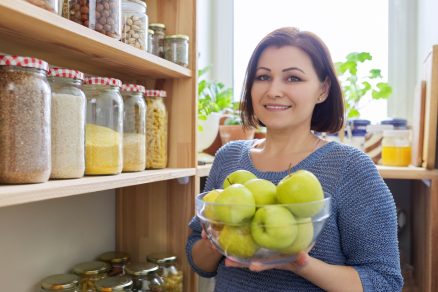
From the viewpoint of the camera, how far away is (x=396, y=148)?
1.48 m

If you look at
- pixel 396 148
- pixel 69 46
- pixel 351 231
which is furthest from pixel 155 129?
pixel 396 148

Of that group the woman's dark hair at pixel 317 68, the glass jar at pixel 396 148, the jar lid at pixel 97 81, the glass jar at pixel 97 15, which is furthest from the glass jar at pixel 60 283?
the glass jar at pixel 396 148

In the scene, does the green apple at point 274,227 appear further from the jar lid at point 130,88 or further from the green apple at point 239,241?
the jar lid at point 130,88

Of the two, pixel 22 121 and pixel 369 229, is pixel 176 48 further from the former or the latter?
pixel 369 229

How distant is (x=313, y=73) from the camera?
963 millimetres

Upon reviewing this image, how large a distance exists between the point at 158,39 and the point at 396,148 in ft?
3.10

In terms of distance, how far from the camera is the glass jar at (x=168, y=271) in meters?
1.12

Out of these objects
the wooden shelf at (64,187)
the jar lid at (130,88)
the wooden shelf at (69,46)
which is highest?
the wooden shelf at (69,46)

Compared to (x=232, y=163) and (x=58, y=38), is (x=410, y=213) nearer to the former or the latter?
(x=232, y=163)

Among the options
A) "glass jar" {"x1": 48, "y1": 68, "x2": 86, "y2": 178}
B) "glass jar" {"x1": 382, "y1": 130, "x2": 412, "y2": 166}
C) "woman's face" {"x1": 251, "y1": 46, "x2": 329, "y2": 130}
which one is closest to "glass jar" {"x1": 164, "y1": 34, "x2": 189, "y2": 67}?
"woman's face" {"x1": 251, "y1": 46, "x2": 329, "y2": 130}

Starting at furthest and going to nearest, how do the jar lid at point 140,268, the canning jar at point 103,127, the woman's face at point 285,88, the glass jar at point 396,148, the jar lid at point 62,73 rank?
1. the glass jar at point 396,148
2. the jar lid at point 140,268
3. the woman's face at point 285,88
4. the canning jar at point 103,127
5. the jar lid at point 62,73

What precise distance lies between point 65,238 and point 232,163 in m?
0.49

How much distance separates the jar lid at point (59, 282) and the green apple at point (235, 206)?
50 cm

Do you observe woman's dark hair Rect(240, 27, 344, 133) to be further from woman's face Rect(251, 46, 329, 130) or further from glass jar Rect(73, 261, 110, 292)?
glass jar Rect(73, 261, 110, 292)
